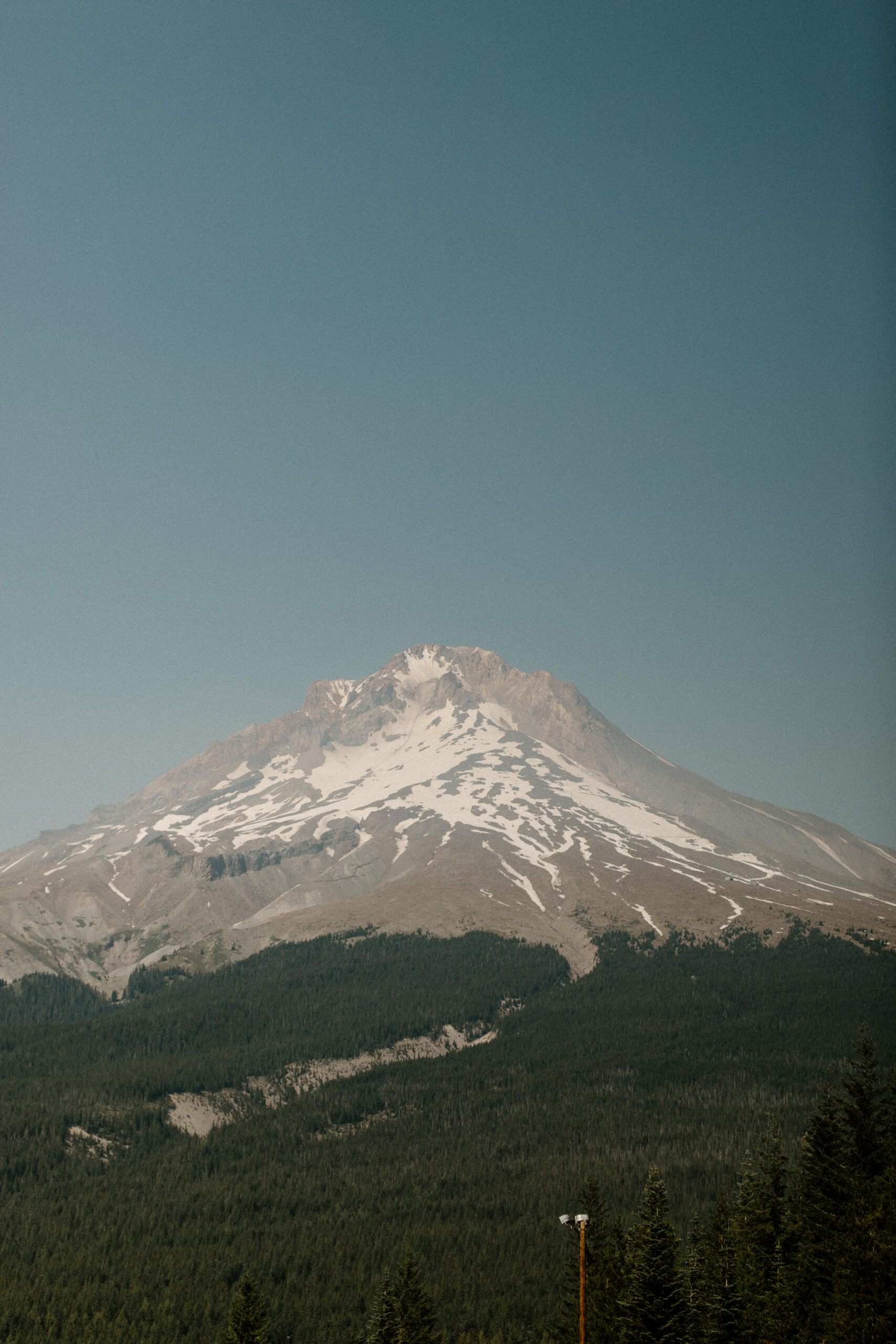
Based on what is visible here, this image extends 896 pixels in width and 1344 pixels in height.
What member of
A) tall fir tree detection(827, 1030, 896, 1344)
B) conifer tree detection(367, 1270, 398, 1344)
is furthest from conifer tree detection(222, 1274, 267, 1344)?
tall fir tree detection(827, 1030, 896, 1344)

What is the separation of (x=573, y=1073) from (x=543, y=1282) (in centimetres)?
7587

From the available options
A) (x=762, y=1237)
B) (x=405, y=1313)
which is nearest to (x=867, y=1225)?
(x=762, y=1237)

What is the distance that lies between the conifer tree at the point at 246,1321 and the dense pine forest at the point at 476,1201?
27.1ft

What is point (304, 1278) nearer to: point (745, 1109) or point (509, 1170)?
point (509, 1170)

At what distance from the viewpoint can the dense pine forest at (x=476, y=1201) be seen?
176 ft

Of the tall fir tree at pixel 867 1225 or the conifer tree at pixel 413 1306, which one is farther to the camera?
the conifer tree at pixel 413 1306

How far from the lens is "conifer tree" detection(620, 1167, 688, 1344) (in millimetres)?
48719

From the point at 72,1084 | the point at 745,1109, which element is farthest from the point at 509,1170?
the point at 72,1084

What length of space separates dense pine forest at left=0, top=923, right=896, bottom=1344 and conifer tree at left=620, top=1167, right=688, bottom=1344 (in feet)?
0.41

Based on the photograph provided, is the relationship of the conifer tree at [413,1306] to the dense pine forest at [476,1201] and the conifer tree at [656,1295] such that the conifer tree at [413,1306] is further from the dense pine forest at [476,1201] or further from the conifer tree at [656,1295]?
the conifer tree at [656,1295]

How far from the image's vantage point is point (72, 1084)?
193 meters

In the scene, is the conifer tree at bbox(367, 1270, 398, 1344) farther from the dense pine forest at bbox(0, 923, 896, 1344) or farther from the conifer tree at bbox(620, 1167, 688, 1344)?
the conifer tree at bbox(620, 1167, 688, 1344)

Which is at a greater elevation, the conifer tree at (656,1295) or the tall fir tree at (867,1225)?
the tall fir tree at (867,1225)

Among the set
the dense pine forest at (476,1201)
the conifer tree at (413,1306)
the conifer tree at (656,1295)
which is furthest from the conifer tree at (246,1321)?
the conifer tree at (656,1295)
